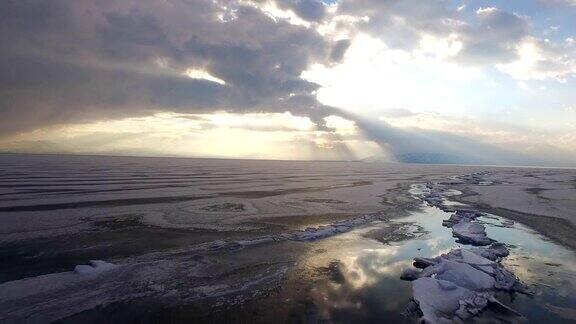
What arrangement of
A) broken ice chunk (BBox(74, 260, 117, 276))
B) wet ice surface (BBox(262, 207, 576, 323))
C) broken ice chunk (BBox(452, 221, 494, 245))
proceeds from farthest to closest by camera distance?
broken ice chunk (BBox(452, 221, 494, 245))
broken ice chunk (BBox(74, 260, 117, 276))
wet ice surface (BBox(262, 207, 576, 323))

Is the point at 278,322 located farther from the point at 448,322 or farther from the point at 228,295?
the point at 448,322

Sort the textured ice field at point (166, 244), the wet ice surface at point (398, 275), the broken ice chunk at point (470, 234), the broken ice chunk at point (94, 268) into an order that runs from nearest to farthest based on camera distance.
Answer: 1. the wet ice surface at point (398, 275)
2. the textured ice field at point (166, 244)
3. the broken ice chunk at point (94, 268)
4. the broken ice chunk at point (470, 234)

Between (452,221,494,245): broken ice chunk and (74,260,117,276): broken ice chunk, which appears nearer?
(74,260,117,276): broken ice chunk

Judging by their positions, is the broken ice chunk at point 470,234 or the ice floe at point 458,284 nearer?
the ice floe at point 458,284

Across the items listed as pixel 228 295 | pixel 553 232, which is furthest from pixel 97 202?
pixel 553 232

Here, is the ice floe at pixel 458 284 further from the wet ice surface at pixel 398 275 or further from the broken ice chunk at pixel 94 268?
the broken ice chunk at pixel 94 268

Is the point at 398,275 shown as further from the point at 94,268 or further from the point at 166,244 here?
the point at 94,268

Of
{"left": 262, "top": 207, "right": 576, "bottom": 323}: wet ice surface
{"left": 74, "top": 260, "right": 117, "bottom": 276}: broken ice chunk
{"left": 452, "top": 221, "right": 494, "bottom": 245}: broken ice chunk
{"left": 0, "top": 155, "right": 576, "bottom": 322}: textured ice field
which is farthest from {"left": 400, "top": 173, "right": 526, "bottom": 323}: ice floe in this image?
{"left": 74, "top": 260, "right": 117, "bottom": 276}: broken ice chunk

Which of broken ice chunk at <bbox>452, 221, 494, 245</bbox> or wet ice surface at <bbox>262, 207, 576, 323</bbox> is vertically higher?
broken ice chunk at <bbox>452, 221, 494, 245</bbox>

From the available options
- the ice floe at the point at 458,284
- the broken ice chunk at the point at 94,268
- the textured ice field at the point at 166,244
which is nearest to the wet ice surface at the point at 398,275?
the ice floe at the point at 458,284

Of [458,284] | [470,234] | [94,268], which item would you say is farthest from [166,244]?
[470,234]

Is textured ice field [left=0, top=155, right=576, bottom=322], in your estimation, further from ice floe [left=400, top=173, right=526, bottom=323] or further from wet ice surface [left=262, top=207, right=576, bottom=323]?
ice floe [left=400, top=173, right=526, bottom=323]
